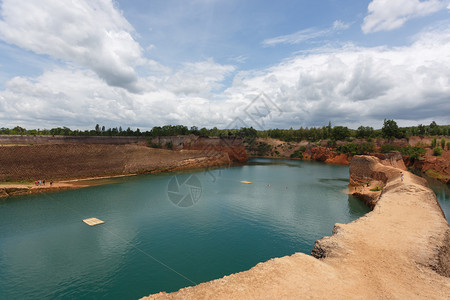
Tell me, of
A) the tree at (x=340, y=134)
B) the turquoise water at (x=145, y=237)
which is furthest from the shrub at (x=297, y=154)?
the turquoise water at (x=145, y=237)

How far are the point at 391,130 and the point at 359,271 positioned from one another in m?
97.7

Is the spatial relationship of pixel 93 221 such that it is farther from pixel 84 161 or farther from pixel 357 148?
pixel 357 148

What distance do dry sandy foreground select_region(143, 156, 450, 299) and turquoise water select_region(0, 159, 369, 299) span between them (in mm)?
5266

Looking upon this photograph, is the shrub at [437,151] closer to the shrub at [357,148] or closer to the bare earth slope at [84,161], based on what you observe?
the shrub at [357,148]

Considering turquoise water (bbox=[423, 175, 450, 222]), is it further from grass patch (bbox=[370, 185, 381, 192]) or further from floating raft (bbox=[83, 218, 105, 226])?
floating raft (bbox=[83, 218, 105, 226])

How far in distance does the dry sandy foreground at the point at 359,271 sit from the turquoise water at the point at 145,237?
Answer: 5.27 metres

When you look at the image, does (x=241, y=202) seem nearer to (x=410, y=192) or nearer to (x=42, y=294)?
(x=410, y=192)

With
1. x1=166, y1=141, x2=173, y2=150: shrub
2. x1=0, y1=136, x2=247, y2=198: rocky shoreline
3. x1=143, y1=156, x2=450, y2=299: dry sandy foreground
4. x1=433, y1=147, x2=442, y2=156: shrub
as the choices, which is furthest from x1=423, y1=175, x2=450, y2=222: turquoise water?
x1=166, y1=141, x2=173, y2=150: shrub

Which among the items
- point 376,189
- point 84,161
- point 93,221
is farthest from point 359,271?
point 84,161

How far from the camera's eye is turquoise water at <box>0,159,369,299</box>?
12352mm

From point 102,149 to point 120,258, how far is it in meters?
46.6

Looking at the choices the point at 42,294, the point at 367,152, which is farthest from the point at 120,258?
the point at 367,152

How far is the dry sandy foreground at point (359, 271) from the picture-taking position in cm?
721

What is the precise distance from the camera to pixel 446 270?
9250 mm
